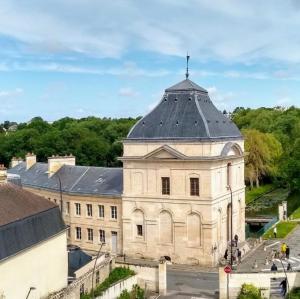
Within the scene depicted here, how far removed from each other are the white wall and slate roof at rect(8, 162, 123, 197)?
12.8m

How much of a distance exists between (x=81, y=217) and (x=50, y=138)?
51608mm

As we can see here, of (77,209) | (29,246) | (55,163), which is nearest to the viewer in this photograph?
(29,246)

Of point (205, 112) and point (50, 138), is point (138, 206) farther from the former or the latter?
point (50, 138)

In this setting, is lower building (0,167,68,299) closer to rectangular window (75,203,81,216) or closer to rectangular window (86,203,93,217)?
rectangular window (86,203,93,217)

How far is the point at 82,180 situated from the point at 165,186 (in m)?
10.5

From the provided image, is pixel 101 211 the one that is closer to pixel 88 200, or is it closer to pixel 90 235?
pixel 88 200

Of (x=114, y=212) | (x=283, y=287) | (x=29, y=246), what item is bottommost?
(x=283, y=287)

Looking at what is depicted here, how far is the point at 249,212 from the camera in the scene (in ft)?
224

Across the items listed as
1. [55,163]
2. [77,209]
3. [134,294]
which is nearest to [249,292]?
[134,294]

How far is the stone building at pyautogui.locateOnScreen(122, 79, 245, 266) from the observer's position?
41.1m

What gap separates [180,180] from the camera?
1650 inches

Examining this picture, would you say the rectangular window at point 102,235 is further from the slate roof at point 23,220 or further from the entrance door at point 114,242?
the slate roof at point 23,220

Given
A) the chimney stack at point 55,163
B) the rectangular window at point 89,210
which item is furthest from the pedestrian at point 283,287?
the chimney stack at point 55,163

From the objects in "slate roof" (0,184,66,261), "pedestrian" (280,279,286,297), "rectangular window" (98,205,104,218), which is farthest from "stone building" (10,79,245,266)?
"slate roof" (0,184,66,261)
